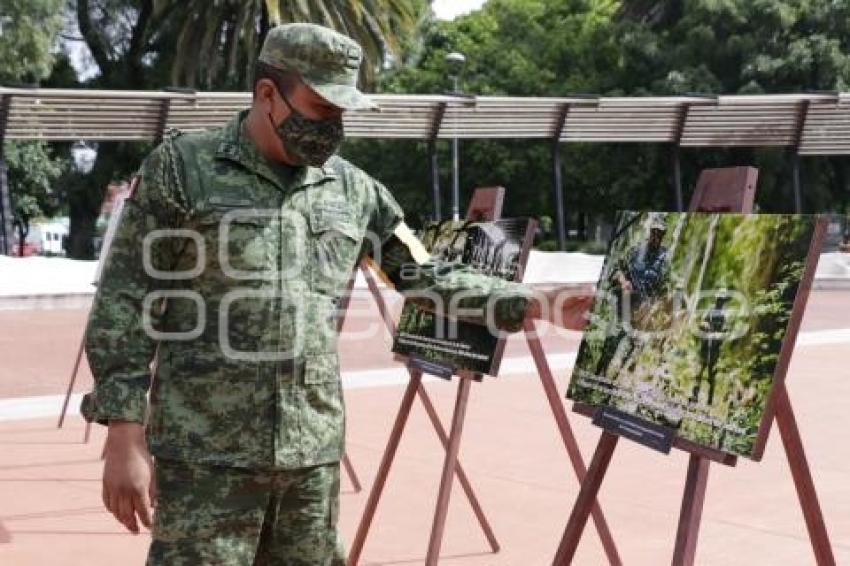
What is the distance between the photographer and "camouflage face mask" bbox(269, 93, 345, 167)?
270cm

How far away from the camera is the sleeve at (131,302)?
8.47 feet

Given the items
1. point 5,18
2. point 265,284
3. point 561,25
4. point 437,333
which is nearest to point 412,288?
point 265,284

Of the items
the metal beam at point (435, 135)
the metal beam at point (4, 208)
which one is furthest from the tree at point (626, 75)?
the metal beam at point (4, 208)

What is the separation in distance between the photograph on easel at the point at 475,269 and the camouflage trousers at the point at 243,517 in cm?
165

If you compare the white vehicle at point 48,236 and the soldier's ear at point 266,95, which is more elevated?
the soldier's ear at point 266,95

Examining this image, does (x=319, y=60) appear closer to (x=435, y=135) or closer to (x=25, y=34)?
(x=435, y=135)

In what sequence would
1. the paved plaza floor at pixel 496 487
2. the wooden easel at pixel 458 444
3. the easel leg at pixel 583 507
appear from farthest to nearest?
1. the paved plaza floor at pixel 496 487
2. the wooden easel at pixel 458 444
3. the easel leg at pixel 583 507

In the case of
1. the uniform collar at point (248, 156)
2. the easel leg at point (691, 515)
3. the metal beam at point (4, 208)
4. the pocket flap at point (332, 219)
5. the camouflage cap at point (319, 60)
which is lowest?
the metal beam at point (4, 208)

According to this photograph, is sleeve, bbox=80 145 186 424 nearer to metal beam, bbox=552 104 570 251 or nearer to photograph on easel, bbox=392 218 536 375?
photograph on easel, bbox=392 218 536 375

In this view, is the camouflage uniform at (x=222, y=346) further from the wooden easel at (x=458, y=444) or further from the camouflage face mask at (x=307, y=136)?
the wooden easel at (x=458, y=444)

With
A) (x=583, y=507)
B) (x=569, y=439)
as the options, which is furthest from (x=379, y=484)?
(x=583, y=507)

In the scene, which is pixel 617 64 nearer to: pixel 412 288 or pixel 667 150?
pixel 667 150

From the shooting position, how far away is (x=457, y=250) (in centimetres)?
503

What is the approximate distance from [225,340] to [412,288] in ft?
2.00
